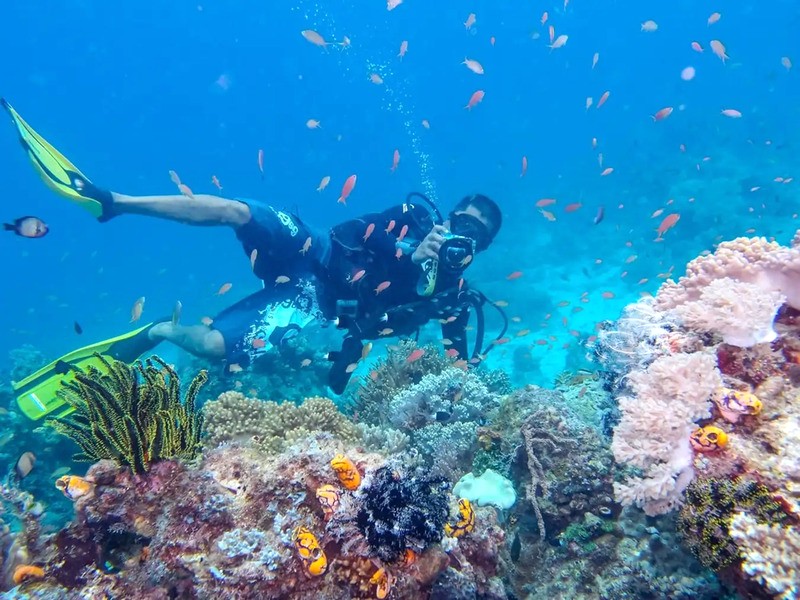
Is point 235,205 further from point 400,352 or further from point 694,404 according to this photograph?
point 694,404

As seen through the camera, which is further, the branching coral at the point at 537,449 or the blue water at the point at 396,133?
the blue water at the point at 396,133

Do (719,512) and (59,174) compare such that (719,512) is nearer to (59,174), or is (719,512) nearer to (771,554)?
(771,554)

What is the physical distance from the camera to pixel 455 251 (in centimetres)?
658

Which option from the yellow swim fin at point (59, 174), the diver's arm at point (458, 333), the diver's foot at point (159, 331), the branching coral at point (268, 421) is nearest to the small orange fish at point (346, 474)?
the branching coral at point (268, 421)

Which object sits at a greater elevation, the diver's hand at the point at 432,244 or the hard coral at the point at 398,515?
the diver's hand at the point at 432,244

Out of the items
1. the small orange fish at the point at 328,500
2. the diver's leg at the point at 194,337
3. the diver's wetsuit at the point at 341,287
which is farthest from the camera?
the diver's leg at the point at 194,337

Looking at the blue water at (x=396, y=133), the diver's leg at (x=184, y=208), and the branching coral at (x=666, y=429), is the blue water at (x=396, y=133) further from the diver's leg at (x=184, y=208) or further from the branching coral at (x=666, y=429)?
the branching coral at (x=666, y=429)

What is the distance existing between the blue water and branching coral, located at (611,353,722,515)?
1335 centimetres

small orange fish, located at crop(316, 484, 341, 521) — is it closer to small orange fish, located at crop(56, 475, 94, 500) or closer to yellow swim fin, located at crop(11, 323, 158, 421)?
small orange fish, located at crop(56, 475, 94, 500)

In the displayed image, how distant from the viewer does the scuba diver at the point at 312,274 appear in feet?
22.7

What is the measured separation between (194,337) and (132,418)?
6080 mm

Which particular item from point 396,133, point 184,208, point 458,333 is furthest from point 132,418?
point 396,133

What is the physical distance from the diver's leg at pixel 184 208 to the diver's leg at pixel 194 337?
223cm

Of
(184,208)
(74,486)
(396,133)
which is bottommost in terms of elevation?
(74,486)
